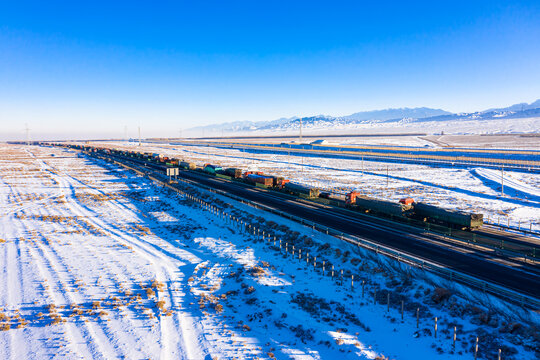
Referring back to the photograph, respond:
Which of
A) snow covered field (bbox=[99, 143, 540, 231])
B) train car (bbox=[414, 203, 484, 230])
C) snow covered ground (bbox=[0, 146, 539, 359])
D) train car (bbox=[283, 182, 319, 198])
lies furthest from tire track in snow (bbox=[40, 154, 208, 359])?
snow covered field (bbox=[99, 143, 540, 231])

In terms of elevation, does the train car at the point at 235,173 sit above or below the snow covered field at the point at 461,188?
above

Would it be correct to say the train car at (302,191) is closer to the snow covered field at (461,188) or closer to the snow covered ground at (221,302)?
the snow covered ground at (221,302)

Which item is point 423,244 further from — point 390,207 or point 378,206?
point 378,206

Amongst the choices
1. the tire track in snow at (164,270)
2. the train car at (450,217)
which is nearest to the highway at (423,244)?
the train car at (450,217)

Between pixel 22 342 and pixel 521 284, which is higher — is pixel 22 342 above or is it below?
below

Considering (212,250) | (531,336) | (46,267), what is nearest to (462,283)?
(531,336)

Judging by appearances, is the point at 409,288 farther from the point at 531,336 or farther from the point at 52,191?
the point at 52,191
